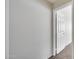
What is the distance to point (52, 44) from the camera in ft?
3.21

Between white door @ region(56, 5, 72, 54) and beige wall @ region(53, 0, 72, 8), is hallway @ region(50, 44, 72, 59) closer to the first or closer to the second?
white door @ region(56, 5, 72, 54)

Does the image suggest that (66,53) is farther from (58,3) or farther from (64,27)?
(58,3)

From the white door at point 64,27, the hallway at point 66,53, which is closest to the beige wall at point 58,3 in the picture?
the white door at point 64,27

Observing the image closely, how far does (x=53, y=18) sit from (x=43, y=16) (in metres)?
0.13

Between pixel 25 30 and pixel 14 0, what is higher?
pixel 14 0

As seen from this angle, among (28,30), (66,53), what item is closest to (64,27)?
(66,53)

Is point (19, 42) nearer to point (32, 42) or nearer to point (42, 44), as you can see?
point (32, 42)

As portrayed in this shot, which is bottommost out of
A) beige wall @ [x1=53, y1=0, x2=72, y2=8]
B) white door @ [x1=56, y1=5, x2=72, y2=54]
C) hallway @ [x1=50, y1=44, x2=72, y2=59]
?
hallway @ [x1=50, y1=44, x2=72, y2=59]

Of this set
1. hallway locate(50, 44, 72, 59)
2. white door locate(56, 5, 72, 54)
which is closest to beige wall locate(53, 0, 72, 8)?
white door locate(56, 5, 72, 54)

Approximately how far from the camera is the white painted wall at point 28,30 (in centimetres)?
104

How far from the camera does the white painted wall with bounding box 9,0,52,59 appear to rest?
1039 mm

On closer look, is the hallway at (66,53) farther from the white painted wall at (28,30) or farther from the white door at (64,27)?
the white painted wall at (28,30)
